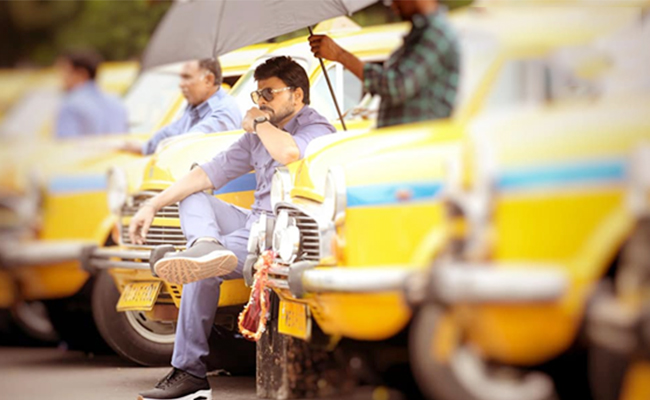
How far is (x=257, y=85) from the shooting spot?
6.12 metres

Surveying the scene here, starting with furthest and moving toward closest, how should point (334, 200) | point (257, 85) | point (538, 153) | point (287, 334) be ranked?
point (257, 85)
point (287, 334)
point (334, 200)
point (538, 153)

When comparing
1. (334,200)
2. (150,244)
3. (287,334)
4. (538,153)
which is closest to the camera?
(538,153)

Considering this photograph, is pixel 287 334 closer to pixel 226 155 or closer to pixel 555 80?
pixel 226 155

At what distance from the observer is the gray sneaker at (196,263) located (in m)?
5.54

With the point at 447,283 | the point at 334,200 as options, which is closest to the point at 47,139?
the point at 334,200

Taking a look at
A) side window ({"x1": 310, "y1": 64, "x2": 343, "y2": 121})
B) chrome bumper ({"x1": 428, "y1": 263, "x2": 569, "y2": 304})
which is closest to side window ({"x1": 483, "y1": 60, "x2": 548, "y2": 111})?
chrome bumper ({"x1": 428, "y1": 263, "x2": 569, "y2": 304})

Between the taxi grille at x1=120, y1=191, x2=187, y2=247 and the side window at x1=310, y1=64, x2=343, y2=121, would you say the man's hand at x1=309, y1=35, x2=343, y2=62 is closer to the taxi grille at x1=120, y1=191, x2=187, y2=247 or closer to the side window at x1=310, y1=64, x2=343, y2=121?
the side window at x1=310, y1=64, x2=343, y2=121

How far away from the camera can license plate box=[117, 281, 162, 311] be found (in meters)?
6.46

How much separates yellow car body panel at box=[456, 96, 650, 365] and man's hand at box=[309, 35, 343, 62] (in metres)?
2.05

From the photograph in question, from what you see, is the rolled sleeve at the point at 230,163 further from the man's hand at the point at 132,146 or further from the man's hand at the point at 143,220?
the man's hand at the point at 132,146

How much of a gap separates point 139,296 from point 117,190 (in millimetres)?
764

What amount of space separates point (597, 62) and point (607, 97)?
16cm

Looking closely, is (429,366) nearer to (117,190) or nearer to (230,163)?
(230,163)

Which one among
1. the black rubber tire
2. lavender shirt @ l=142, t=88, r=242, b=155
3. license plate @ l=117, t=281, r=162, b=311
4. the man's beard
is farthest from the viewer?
lavender shirt @ l=142, t=88, r=242, b=155
